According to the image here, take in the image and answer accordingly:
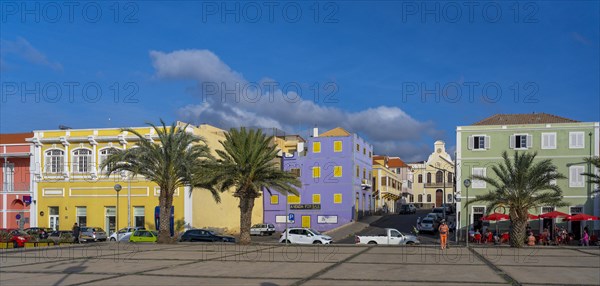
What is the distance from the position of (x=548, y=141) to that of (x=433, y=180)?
67829mm

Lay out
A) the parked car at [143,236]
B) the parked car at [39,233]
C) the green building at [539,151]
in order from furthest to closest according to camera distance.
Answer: the green building at [539,151]
the parked car at [39,233]
the parked car at [143,236]

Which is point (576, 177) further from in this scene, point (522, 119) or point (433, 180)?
point (433, 180)

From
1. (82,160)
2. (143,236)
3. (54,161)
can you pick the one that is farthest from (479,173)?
(54,161)

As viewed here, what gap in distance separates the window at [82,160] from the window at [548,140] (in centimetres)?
4185

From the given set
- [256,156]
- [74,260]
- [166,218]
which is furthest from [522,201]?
[74,260]

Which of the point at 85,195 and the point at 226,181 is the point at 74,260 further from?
the point at 85,195

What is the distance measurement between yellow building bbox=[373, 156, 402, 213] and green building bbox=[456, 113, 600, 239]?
29.5 meters

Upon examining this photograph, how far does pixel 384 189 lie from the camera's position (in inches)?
3487

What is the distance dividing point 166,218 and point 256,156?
7625 millimetres

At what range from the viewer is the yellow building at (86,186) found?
57.9 m

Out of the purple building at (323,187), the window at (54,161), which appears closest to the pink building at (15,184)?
the window at (54,161)

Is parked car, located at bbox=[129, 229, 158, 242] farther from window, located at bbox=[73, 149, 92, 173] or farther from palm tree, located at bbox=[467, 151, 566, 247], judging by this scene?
palm tree, located at bbox=[467, 151, 566, 247]

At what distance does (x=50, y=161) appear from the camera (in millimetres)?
60719

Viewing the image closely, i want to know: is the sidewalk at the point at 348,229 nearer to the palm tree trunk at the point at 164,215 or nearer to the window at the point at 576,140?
the palm tree trunk at the point at 164,215
